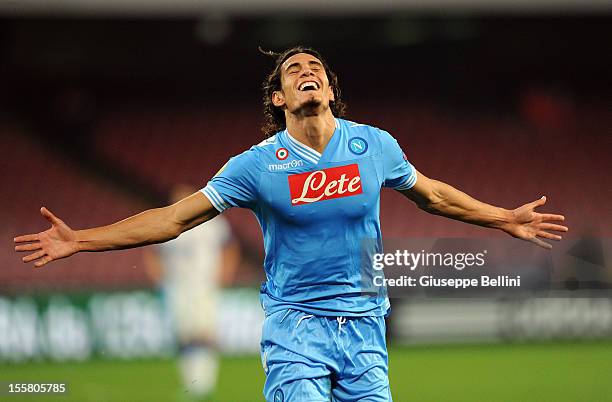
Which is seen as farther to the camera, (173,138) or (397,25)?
(173,138)

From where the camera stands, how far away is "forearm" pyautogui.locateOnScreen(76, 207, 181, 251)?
402 centimetres

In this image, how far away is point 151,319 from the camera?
9.41m

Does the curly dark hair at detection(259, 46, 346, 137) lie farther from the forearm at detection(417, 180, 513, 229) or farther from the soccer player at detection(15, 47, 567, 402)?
the forearm at detection(417, 180, 513, 229)

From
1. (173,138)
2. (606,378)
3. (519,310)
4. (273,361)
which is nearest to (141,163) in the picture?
(173,138)

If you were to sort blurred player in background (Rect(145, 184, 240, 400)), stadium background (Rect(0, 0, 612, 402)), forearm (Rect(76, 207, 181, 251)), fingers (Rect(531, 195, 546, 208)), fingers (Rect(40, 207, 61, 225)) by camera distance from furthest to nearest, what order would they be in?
stadium background (Rect(0, 0, 612, 402))
blurred player in background (Rect(145, 184, 240, 400))
fingers (Rect(531, 195, 546, 208))
forearm (Rect(76, 207, 181, 251))
fingers (Rect(40, 207, 61, 225))

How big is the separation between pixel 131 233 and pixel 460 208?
1628mm

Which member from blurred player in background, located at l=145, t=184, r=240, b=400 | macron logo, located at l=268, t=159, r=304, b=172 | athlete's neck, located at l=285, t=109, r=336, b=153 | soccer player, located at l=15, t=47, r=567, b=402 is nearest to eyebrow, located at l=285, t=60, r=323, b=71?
soccer player, located at l=15, t=47, r=567, b=402

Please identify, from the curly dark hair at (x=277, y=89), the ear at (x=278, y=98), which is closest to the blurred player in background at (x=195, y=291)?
the curly dark hair at (x=277, y=89)

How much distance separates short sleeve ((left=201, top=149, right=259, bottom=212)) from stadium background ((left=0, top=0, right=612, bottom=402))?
17.1ft

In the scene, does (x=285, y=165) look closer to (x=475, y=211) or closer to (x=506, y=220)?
(x=475, y=211)

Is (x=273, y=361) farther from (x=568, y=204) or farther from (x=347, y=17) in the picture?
(x=568, y=204)

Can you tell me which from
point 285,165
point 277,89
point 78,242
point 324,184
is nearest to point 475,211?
point 324,184

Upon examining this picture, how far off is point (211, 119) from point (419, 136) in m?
2.57

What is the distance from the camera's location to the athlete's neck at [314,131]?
413cm
